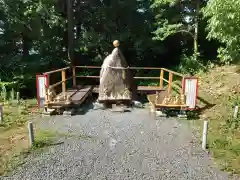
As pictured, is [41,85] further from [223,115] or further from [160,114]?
[223,115]

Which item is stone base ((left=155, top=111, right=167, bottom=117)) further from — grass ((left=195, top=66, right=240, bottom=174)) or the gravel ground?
grass ((left=195, top=66, right=240, bottom=174))

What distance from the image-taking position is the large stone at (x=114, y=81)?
32.5ft

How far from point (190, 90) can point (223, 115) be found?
134 cm

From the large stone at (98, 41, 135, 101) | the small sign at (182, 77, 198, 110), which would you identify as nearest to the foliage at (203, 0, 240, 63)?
the small sign at (182, 77, 198, 110)

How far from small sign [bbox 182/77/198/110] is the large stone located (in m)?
2.12

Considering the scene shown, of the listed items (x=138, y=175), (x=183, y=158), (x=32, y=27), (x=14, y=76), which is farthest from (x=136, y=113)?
(x=32, y=27)

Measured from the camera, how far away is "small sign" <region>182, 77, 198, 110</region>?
8992 millimetres

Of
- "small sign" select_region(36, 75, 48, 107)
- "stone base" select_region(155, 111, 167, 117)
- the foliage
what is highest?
the foliage

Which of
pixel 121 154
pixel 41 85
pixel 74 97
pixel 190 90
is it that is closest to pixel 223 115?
pixel 190 90

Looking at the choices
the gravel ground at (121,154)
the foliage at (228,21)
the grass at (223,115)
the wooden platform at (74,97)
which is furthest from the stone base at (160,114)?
the foliage at (228,21)

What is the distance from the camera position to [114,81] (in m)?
9.93

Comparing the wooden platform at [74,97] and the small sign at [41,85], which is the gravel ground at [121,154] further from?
the small sign at [41,85]

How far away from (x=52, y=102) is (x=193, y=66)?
991 centimetres

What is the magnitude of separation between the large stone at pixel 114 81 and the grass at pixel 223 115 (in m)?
2.97
